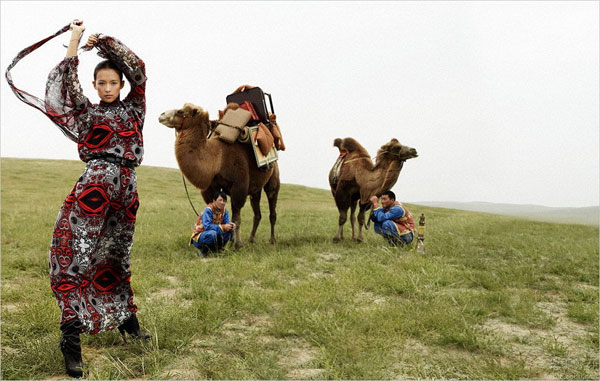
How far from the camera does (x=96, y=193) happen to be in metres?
3.12

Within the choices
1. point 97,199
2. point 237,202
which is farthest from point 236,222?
point 97,199

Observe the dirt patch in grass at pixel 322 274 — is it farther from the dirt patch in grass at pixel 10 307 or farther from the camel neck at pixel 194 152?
the dirt patch in grass at pixel 10 307

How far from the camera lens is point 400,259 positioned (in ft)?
22.2

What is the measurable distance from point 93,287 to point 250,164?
4956mm

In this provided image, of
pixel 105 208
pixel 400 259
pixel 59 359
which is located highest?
pixel 105 208

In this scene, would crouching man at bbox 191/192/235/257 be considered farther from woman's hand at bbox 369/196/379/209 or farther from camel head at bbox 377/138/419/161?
camel head at bbox 377/138/419/161

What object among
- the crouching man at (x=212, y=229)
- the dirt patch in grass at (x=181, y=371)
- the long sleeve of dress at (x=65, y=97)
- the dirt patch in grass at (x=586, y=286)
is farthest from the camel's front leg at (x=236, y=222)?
the dirt patch in grass at (x=586, y=286)

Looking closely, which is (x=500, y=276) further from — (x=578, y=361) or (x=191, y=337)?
(x=191, y=337)

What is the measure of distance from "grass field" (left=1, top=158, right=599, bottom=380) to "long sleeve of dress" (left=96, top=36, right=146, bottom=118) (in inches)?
76.8

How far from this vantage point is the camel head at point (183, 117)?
6.45 metres

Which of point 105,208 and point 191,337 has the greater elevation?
point 105,208

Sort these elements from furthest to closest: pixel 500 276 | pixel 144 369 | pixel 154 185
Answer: pixel 154 185, pixel 500 276, pixel 144 369

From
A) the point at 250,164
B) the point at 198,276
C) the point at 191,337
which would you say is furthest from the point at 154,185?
the point at 191,337

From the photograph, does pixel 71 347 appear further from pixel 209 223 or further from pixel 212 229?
pixel 209 223
